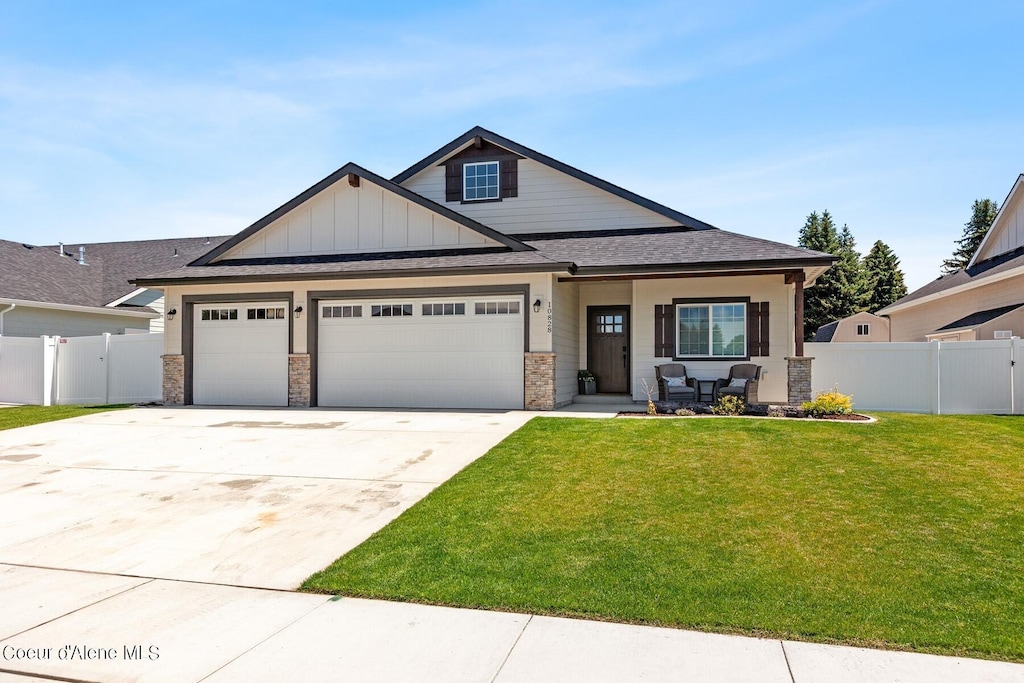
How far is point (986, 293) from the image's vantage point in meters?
18.8

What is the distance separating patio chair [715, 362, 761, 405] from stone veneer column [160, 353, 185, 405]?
1248cm

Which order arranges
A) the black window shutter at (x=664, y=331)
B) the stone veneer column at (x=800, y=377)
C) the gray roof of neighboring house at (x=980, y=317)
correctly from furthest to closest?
the gray roof of neighboring house at (x=980, y=317) < the black window shutter at (x=664, y=331) < the stone veneer column at (x=800, y=377)

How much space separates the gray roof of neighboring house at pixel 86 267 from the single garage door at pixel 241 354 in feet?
23.1

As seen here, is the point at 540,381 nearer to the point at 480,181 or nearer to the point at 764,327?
the point at 764,327

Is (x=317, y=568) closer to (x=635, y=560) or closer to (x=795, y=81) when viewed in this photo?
(x=635, y=560)

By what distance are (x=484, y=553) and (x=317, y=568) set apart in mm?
1297

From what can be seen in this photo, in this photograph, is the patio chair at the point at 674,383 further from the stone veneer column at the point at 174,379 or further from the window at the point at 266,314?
the stone veneer column at the point at 174,379

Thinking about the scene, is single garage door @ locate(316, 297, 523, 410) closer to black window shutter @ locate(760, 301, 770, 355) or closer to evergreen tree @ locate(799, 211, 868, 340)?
black window shutter @ locate(760, 301, 770, 355)

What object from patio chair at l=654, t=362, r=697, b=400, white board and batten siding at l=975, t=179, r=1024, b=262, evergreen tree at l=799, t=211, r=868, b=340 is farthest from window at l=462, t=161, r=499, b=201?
evergreen tree at l=799, t=211, r=868, b=340

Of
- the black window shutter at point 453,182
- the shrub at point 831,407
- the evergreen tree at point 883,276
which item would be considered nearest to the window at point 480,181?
the black window shutter at point 453,182

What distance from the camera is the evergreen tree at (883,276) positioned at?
44.4 meters

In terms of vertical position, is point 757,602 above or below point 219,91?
below

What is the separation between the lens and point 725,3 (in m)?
10.2

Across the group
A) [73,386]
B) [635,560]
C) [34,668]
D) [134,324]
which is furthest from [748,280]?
[134,324]
